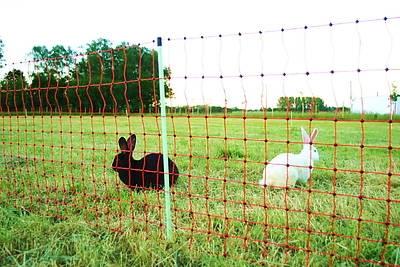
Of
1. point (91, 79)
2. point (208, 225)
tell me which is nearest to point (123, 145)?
point (208, 225)

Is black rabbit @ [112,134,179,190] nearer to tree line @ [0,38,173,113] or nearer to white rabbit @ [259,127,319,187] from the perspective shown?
tree line @ [0,38,173,113]

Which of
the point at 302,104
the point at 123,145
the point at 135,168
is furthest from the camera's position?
the point at 135,168

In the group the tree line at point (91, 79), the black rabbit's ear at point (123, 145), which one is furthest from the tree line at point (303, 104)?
the black rabbit's ear at point (123, 145)

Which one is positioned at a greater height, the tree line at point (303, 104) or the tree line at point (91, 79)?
the tree line at point (91, 79)

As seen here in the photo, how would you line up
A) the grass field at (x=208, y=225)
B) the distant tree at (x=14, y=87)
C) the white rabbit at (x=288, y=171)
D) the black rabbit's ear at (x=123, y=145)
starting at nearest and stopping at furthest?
the grass field at (x=208, y=225) → the black rabbit's ear at (x=123, y=145) → the white rabbit at (x=288, y=171) → the distant tree at (x=14, y=87)

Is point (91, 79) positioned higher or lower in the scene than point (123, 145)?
higher

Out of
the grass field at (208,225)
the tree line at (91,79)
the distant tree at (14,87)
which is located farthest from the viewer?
the distant tree at (14,87)

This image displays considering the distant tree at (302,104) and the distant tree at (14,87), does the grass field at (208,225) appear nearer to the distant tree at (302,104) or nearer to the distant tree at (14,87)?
the distant tree at (302,104)

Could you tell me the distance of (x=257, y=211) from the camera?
2.84 m

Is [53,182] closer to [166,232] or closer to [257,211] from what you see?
[166,232]

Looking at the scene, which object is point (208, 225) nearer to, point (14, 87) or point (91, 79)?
point (14, 87)

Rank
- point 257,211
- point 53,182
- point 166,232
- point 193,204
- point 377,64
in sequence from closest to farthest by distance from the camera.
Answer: point 377,64
point 166,232
point 257,211
point 193,204
point 53,182

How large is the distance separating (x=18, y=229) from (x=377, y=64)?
108 inches

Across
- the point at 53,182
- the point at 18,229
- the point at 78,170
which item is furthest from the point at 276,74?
the point at 78,170
